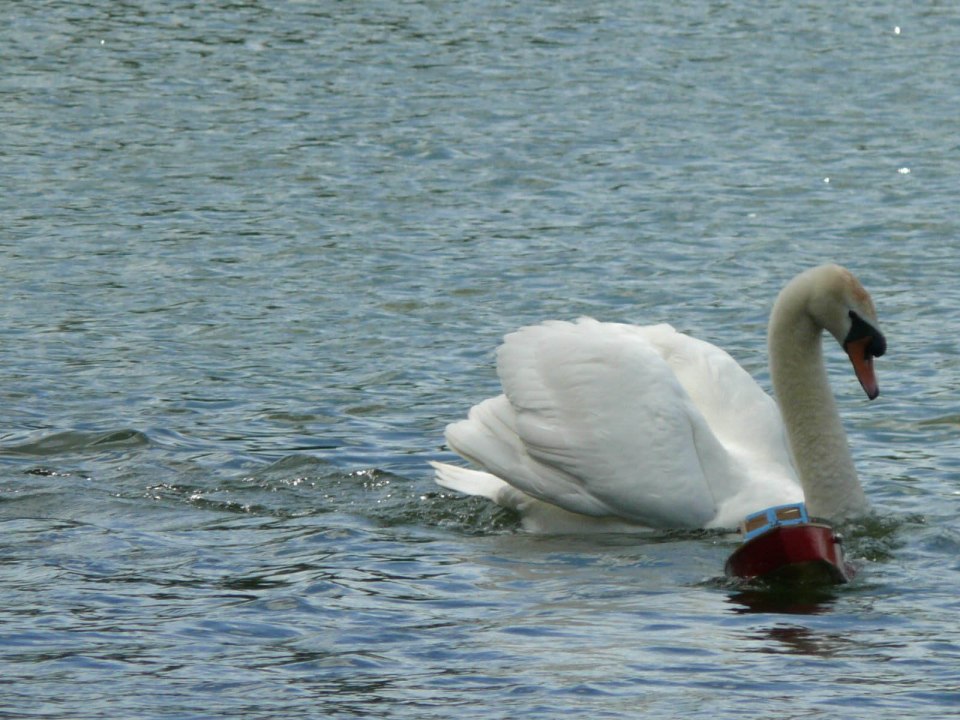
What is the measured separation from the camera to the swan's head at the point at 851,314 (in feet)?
24.3

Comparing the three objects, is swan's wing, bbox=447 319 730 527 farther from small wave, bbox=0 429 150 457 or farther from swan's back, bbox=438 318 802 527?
small wave, bbox=0 429 150 457

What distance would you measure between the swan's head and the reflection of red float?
983mm

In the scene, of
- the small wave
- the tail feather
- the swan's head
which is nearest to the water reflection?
the swan's head

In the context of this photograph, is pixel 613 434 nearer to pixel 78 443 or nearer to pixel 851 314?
pixel 851 314

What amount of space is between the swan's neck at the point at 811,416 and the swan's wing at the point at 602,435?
0.35 m

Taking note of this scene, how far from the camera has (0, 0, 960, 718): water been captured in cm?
575

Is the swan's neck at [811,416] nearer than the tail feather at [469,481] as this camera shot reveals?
Yes

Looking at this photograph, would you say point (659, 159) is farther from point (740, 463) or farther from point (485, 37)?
point (740, 463)

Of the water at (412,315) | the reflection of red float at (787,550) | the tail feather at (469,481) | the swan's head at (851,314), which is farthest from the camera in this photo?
the tail feather at (469,481)

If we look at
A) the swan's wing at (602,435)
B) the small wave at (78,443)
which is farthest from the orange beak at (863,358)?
the small wave at (78,443)

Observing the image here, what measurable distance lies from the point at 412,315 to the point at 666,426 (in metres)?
3.68

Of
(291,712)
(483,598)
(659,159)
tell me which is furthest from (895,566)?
(659,159)

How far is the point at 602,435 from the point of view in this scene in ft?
24.2

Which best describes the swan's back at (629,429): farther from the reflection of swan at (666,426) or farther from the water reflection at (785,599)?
the water reflection at (785,599)
